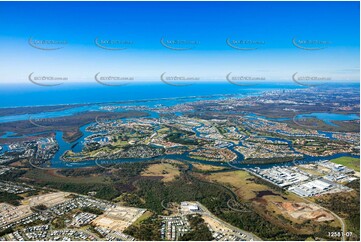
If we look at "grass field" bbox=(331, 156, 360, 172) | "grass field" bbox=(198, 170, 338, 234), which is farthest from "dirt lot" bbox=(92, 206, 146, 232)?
"grass field" bbox=(331, 156, 360, 172)

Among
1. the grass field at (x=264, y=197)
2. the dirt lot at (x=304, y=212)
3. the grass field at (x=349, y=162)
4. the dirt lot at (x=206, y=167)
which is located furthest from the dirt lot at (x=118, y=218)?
the grass field at (x=349, y=162)

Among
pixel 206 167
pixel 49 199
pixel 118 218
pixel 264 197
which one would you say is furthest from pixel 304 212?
pixel 49 199

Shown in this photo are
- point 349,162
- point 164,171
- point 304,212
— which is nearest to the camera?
point 304,212

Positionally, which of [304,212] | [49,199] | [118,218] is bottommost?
[304,212]

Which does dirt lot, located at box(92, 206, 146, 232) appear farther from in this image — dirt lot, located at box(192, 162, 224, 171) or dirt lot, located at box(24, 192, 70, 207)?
dirt lot, located at box(192, 162, 224, 171)

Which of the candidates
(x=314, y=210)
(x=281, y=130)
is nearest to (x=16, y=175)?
(x=314, y=210)

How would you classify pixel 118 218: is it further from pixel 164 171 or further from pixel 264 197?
pixel 264 197

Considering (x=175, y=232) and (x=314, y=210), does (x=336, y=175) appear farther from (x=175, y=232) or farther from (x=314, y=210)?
(x=175, y=232)
